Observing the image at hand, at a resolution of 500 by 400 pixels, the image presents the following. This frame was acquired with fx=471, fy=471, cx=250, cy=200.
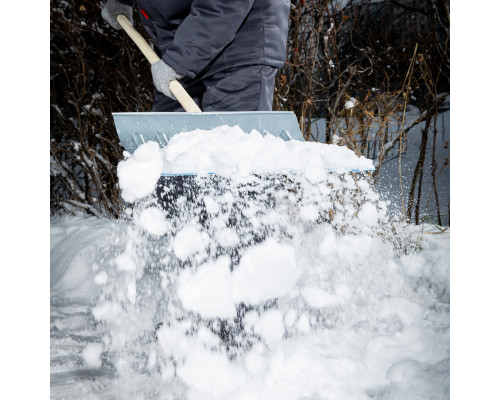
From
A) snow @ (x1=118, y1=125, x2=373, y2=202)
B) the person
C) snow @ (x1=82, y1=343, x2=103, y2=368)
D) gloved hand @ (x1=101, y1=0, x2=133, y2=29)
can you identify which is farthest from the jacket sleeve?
snow @ (x1=82, y1=343, x2=103, y2=368)

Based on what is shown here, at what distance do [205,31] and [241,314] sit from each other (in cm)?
105

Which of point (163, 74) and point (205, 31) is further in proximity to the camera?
point (163, 74)

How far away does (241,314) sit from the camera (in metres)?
1.62

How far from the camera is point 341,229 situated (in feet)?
8.04

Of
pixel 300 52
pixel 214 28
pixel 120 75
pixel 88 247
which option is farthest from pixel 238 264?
pixel 120 75

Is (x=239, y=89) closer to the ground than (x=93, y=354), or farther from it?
farther from it

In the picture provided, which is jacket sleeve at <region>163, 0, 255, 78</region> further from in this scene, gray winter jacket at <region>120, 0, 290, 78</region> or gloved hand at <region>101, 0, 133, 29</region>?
gloved hand at <region>101, 0, 133, 29</region>

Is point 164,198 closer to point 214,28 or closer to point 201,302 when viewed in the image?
point 201,302

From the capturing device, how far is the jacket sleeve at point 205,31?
5.76ft

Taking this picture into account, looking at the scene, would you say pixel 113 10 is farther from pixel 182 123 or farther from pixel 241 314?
pixel 241 314

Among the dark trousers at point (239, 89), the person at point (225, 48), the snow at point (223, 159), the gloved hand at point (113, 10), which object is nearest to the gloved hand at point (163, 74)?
the person at point (225, 48)

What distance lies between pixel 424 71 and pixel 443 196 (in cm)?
89

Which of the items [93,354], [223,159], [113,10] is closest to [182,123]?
[223,159]

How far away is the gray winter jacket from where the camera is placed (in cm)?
176
